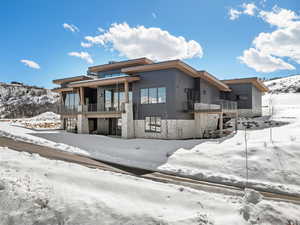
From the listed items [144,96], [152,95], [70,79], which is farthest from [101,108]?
A: [70,79]

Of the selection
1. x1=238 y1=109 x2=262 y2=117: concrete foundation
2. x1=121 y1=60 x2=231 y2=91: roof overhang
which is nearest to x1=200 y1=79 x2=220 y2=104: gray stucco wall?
x1=121 y1=60 x2=231 y2=91: roof overhang

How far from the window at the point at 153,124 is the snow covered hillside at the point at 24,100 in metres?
48.1

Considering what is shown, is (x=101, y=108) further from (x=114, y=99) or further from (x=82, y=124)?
(x=82, y=124)

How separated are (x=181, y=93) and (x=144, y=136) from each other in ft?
17.1

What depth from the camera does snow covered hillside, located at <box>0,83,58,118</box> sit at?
182 feet

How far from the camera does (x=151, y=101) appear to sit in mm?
17484

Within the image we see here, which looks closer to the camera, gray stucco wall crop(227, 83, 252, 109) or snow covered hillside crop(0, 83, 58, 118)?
gray stucco wall crop(227, 83, 252, 109)

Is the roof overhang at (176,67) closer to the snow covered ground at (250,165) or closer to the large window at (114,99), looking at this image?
the large window at (114,99)

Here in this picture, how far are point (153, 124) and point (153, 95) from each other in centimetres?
265

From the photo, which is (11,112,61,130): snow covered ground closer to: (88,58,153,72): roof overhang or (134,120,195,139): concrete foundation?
(88,58,153,72): roof overhang

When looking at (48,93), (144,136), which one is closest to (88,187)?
(144,136)

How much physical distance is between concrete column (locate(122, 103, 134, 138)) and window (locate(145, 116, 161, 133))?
1458mm

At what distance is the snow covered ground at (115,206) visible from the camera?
152 inches

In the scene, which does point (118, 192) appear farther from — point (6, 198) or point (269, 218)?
point (269, 218)
